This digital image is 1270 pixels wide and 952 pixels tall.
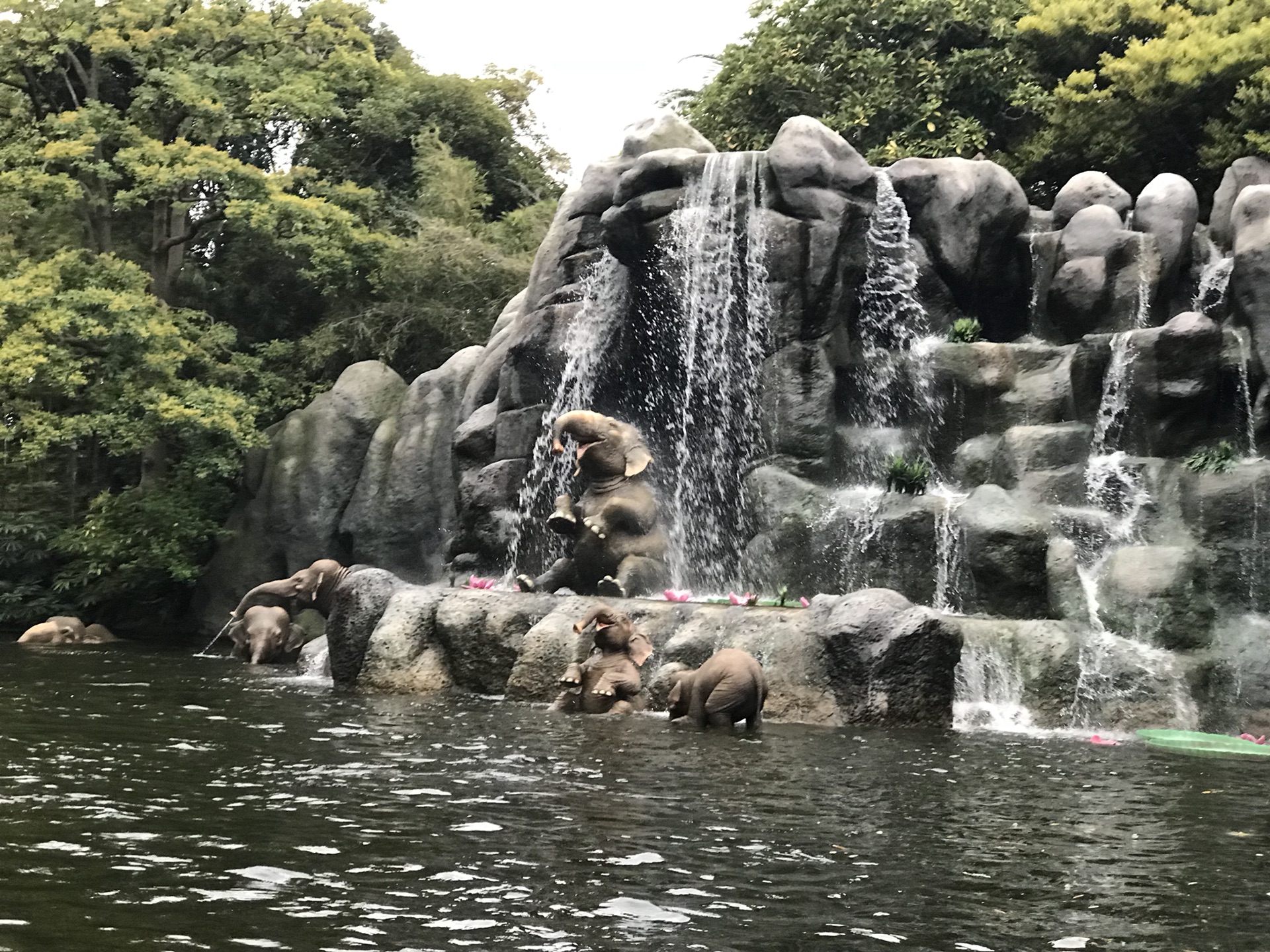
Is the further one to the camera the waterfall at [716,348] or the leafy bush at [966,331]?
the leafy bush at [966,331]

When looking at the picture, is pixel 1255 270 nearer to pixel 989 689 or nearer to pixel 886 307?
pixel 886 307

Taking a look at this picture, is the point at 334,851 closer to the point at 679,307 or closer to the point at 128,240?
the point at 679,307

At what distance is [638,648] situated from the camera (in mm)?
15359

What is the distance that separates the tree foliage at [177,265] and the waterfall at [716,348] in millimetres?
9963

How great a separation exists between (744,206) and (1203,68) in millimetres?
9347

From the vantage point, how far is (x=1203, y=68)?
1006 inches

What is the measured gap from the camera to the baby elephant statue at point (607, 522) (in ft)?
63.0

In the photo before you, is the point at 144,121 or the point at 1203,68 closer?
the point at 1203,68

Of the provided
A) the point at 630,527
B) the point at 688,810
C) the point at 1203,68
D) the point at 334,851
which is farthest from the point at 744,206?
the point at 334,851

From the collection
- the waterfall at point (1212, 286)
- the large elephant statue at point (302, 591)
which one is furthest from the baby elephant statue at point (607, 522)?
the waterfall at point (1212, 286)

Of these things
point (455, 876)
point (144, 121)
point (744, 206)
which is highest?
point (144, 121)

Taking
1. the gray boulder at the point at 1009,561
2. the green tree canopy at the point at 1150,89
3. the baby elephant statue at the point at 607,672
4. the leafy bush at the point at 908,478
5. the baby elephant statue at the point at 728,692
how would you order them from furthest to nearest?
the green tree canopy at the point at 1150,89, the leafy bush at the point at 908,478, the gray boulder at the point at 1009,561, the baby elephant statue at the point at 607,672, the baby elephant statue at the point at 728,692

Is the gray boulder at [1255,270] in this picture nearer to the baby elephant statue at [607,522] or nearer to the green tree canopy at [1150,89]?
the green tree canopy at [1150,89]

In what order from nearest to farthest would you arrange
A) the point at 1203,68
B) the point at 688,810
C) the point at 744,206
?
the point at 688,810
the point at 744,206
the point at 1203,68
